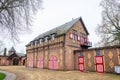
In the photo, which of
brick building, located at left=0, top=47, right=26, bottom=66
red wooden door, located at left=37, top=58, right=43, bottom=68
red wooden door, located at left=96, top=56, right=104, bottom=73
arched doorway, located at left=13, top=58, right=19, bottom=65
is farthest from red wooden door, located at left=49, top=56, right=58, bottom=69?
arched doorway, located at left=13, top=58, right=19, bottom=65

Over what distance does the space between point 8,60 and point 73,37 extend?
31250 mm

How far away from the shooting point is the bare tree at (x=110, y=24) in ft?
69.0

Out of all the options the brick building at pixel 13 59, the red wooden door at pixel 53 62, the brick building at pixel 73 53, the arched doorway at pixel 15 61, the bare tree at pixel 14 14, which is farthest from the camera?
the arched doorway at pixel 15 61

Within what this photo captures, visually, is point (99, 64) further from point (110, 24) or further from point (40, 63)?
point (40, 63)

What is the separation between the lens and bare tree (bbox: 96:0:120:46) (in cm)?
2103

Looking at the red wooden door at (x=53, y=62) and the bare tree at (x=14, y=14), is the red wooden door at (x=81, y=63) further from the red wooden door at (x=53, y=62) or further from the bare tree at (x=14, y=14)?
the bare tree at (x=14, y=14)

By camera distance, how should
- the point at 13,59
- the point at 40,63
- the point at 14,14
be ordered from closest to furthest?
1. the point at 14,14
2. the point at 40,63
3. the point at 13,59

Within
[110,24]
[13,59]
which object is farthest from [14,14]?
[13,59]

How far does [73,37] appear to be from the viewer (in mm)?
22484

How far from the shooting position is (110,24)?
22.4m

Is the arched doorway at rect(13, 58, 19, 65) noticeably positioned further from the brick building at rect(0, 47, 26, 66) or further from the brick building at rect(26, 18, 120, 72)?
the brick building at rect(26, 18, 120, 72)

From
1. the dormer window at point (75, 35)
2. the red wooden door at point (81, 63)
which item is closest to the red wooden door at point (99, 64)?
the red wooden door at point (81, 63)

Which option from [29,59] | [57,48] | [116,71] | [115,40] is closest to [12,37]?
[57,48]

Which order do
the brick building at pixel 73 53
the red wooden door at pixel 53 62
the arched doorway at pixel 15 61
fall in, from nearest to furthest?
the brick building at pixel 73 53, the red wooden door at pixel 53 62, the arched doorway at pixel 15 61
